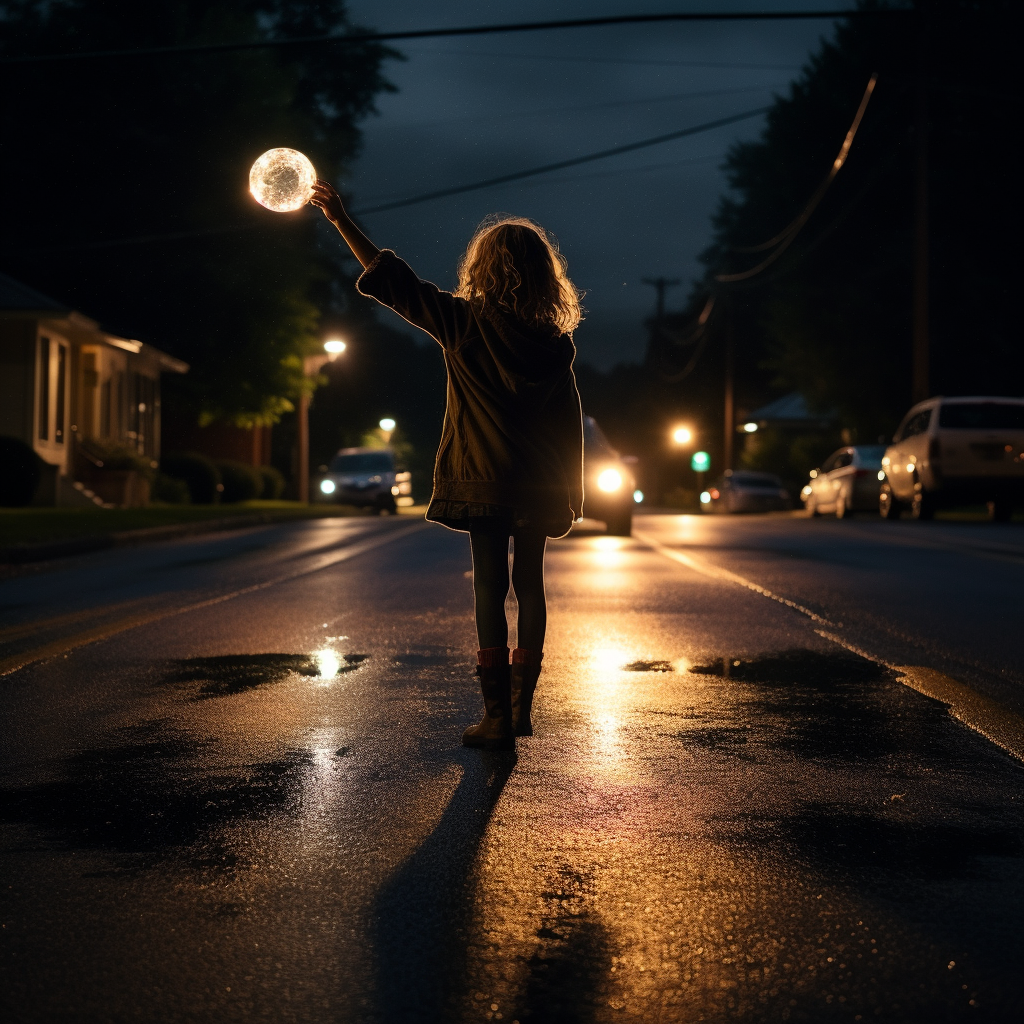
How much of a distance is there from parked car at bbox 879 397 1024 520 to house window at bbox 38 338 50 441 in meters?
16.8

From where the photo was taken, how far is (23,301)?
96.7 feet

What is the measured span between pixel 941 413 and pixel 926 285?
755 cm

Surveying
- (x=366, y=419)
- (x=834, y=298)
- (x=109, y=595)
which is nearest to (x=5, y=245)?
(x=834, y=298)

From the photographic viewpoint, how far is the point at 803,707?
6691 mm

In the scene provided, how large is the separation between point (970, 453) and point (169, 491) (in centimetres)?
1907

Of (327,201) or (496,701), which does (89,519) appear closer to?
(327,201)

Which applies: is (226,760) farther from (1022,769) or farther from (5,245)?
(5,245)

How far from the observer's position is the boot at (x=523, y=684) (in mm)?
5832

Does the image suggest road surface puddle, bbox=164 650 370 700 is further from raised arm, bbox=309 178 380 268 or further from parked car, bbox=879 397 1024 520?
parked car, bbox=879 397 1024 520

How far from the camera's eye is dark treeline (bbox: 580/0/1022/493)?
122 ft

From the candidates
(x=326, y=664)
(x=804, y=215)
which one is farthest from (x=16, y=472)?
(x=804, y=215)

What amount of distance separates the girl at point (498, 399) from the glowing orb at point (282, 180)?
0.28ft

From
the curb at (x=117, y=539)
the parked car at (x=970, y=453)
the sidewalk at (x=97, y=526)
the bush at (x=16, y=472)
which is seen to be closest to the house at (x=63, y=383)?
the bush at (x=16, y=472)

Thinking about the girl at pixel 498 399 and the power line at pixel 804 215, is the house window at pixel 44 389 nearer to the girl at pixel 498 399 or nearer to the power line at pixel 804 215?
the power line at pixel 804 215
